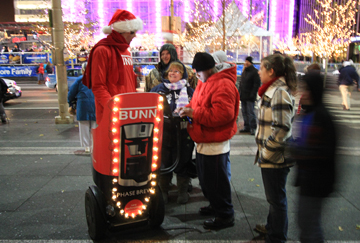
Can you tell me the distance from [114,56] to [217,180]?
1687 mm

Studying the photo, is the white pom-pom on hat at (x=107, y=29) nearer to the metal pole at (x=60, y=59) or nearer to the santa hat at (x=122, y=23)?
the santa hat at (x=122, y=23)

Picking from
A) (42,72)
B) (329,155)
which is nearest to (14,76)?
(42,72)

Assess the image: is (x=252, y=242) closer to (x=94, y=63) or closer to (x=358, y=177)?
(x=94, y=63)

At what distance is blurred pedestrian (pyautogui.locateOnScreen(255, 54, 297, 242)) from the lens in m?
2.51

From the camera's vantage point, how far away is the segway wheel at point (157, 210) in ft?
10.0

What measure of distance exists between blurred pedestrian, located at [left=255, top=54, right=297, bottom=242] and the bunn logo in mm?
998

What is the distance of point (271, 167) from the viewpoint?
2.65m

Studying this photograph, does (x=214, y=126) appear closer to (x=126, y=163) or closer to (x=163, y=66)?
(x=126, y=163)

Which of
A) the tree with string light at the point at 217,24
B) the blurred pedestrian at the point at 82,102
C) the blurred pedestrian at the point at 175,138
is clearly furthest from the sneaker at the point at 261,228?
the tree with string light at the point at 217,24

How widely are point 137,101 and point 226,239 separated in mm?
1721

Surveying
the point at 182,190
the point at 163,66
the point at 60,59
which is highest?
the point at 60,59

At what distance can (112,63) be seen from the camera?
10.0ft

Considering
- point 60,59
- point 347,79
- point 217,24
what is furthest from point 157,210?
point 217,24

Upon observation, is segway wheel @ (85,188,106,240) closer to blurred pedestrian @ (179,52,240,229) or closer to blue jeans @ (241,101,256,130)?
blurred pedestrian @ (179,52,240,229)
